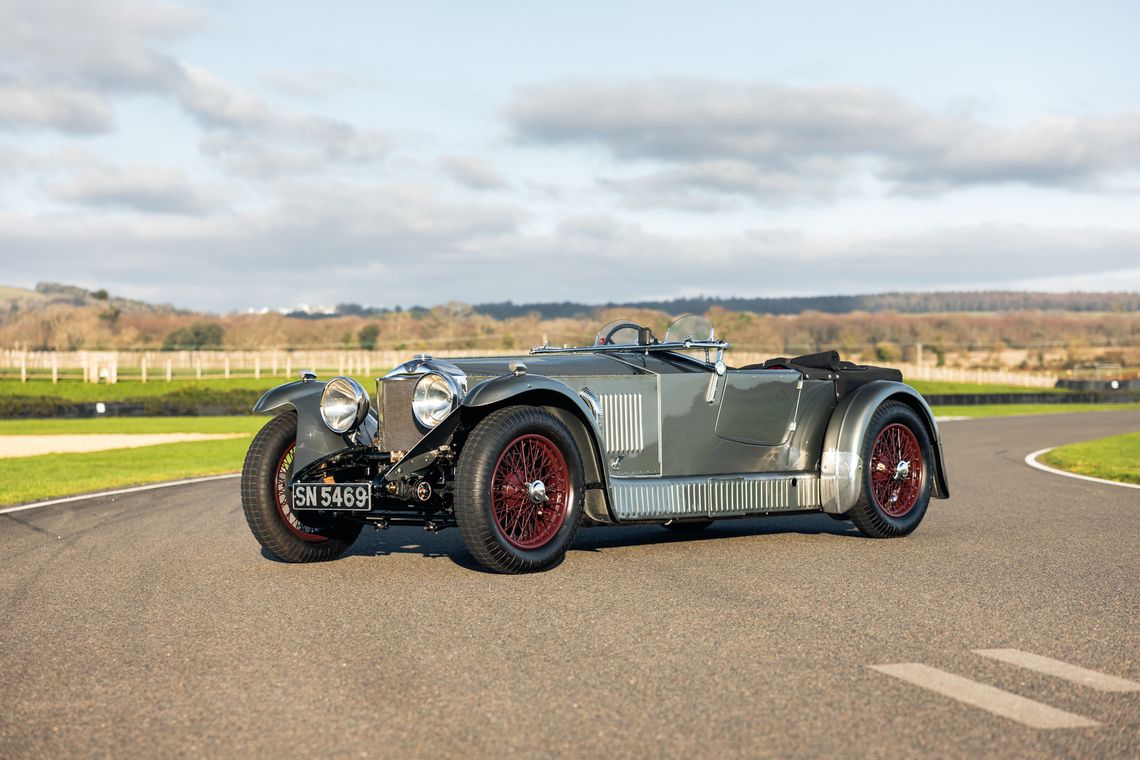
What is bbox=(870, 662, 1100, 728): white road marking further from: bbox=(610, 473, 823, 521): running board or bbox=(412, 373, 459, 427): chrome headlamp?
bbox=(412, 373, 459, 427): chrome headlamp

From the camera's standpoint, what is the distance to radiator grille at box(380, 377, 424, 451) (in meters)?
7.50

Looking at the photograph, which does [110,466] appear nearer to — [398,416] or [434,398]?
[398,416]

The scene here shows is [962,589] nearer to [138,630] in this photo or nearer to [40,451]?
[138,630]

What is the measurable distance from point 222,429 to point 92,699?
1120 inches

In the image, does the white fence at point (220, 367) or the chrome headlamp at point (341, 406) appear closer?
the chrome headlamp at point (341, 406)

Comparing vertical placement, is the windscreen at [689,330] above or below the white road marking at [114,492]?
above

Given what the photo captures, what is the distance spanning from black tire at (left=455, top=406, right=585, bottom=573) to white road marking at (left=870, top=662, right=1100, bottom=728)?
2642 millimetres

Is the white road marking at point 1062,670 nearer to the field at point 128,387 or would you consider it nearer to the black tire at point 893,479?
the black tire at point 893,479

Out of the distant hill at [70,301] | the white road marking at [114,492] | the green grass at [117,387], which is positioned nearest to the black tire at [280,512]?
the white road marking at [114,492]

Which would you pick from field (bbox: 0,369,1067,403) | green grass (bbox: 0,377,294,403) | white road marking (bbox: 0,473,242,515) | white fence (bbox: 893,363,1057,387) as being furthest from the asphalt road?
white fence (bbox: 893,363,1057,387)

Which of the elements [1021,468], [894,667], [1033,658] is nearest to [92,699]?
[894,667]

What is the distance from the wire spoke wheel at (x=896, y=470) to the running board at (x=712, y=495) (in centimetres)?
66

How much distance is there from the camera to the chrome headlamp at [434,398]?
725cm

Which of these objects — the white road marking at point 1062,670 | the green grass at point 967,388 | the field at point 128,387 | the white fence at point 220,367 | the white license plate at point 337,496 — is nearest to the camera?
the white road marking at point 1062,670
